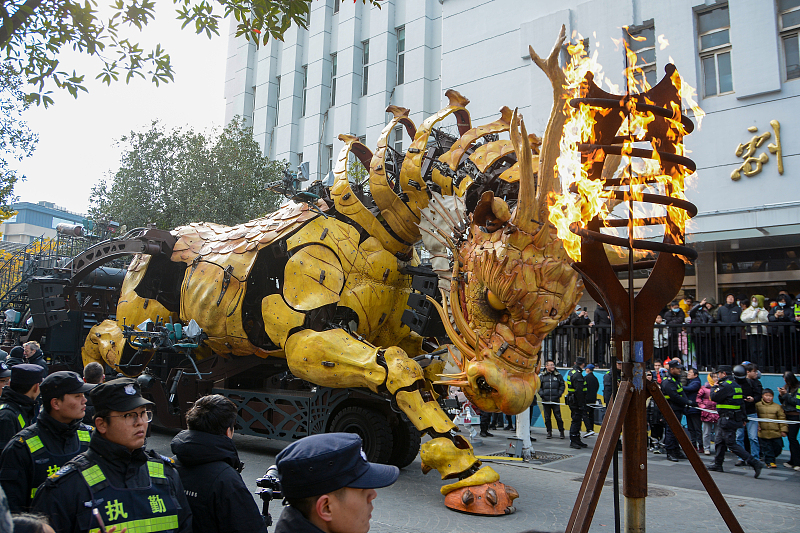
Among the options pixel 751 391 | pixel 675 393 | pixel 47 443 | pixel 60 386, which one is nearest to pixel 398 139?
pixel 675 393

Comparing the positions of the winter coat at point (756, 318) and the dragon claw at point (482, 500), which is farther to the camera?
the winter coat at point (756, 318)

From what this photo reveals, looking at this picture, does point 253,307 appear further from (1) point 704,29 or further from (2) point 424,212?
(1) point 704,29

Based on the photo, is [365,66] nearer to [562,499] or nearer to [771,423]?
[771,423]

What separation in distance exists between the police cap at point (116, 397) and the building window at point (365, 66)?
71.3 feet

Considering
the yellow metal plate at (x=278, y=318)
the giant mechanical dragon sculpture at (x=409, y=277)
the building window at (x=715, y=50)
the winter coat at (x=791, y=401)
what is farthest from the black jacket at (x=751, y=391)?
the yellow metal plate at (x=278, y=318)

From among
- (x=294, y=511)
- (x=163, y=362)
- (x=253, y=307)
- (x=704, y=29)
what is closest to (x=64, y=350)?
(x=163, y=362)

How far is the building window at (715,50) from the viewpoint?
1267cm

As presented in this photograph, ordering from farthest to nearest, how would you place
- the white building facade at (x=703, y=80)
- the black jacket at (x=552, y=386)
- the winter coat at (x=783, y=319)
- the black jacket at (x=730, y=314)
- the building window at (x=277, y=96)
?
the building window at (x=277, y=96)
the black jacket at (x=552, y=386)
the white building facade at (x=703, y=80)
the black jacket at (x=730, y=314)
the winter coat at (x=783, y=319)

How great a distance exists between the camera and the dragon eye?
17.1 ft

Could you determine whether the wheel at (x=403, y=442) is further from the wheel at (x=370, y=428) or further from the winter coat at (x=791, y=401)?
the winter coat at (x=791, y=401)

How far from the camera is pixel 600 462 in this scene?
3.21m

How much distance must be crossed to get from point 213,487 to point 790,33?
13863mm

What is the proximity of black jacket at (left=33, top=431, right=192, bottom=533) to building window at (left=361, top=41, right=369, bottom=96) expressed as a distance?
22.0 meters

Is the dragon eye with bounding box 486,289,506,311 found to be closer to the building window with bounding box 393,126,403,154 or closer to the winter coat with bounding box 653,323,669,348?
the winter coat with bounding box 653,323,669,348
